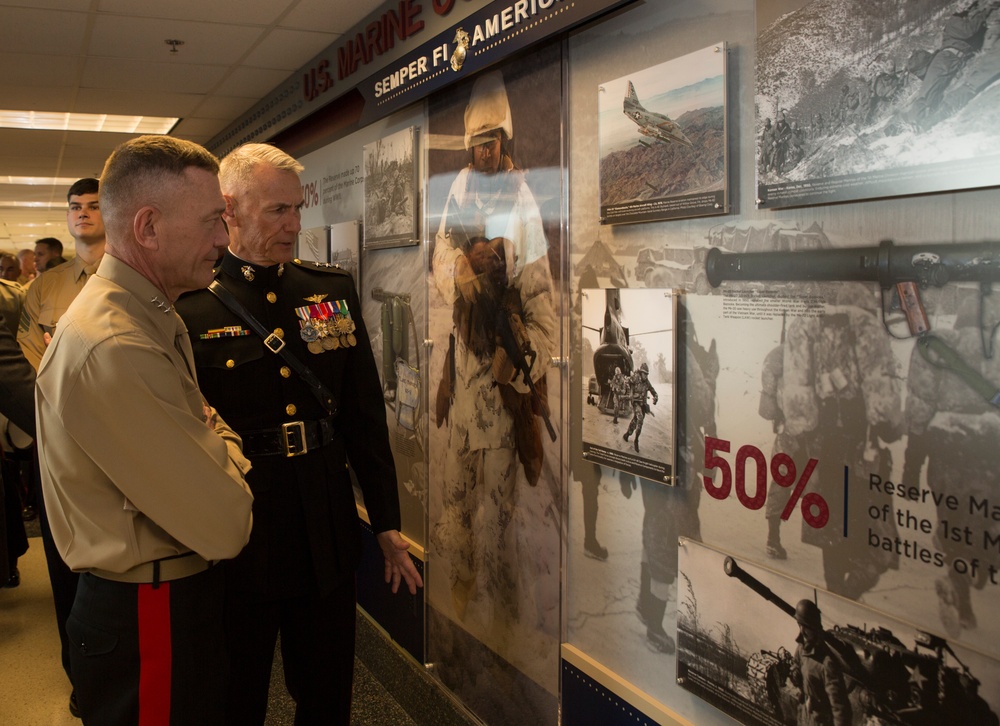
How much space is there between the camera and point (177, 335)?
1791mm

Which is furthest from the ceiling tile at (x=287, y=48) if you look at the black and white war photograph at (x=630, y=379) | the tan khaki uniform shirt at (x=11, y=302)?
the black and white war photograph at (x=630, y=379)

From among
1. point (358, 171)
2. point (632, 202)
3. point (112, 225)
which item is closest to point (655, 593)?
point (632, 202)

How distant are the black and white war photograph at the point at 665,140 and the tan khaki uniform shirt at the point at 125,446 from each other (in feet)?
3.61

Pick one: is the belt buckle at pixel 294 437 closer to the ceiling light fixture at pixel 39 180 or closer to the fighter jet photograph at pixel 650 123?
the fighter jet photograph at pixel 650 123

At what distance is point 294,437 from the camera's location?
7.18ft

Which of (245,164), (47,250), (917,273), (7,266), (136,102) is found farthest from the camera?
(7,266)

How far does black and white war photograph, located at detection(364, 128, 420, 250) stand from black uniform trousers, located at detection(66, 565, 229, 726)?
6.24 ft

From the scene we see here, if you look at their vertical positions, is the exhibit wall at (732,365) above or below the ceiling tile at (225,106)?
below

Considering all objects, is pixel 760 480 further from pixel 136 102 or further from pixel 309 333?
pixel 136 102

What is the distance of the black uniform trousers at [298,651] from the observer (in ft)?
7.11

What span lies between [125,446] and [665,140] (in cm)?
131

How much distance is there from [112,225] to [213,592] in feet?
2.59

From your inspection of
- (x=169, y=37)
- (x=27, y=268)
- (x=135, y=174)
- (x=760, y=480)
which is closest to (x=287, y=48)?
(x=169, y=37)

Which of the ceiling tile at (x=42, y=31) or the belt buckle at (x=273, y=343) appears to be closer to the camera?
the belt buckle at (x=273, y=343)
